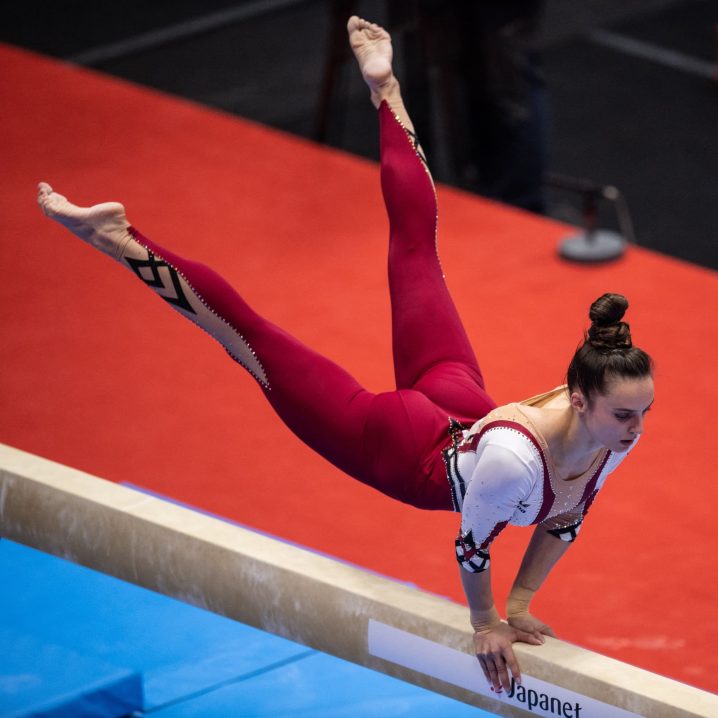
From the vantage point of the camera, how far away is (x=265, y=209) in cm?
517

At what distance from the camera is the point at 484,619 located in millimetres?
2311

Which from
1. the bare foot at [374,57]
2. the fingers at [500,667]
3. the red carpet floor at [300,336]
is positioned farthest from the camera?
the red carpet floor at [300,336]

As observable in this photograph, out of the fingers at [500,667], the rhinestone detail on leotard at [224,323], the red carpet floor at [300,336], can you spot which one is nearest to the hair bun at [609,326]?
the fingers at [500,667]

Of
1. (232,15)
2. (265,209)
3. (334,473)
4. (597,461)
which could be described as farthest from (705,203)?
(597,461)

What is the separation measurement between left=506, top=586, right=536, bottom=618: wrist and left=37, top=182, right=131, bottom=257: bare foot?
1.01 metres

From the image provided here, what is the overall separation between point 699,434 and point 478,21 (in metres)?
1.81

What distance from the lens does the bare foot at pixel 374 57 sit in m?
3.06

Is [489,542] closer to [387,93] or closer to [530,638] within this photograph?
[530,638]

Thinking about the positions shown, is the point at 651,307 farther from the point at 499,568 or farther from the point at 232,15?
the point at 232,15

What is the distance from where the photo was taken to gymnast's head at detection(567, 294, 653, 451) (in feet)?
6.97

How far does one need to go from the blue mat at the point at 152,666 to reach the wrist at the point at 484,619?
2.23 ft

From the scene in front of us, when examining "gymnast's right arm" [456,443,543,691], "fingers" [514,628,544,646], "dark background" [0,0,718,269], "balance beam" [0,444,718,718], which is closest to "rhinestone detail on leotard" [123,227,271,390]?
"balance beam" [0,444,718,718]

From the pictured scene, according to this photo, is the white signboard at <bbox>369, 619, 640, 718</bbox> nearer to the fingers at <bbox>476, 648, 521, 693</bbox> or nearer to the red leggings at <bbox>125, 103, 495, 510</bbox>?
the fingers at <bbox>476, 648, 521, 693</bbox>

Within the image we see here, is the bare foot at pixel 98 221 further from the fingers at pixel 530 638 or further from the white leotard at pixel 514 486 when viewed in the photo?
the fingers at pixel 530 638
